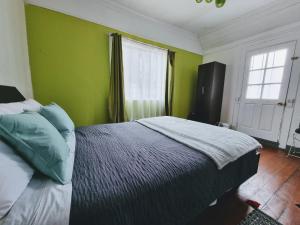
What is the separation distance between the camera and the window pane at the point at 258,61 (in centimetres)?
287

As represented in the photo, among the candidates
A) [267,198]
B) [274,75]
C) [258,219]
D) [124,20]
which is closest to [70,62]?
[124,20]

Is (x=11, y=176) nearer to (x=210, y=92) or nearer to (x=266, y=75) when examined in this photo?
(x=210, y=92)

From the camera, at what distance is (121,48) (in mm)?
2588

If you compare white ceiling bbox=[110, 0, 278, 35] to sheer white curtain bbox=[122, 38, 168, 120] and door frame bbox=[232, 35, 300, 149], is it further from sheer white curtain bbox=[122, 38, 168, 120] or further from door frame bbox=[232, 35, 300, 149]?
door frame bbox=[232, 35, 300, 149]

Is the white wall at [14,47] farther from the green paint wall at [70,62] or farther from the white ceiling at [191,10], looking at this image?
the white ceiling at [191,10]

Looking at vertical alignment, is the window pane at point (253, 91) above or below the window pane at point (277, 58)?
below

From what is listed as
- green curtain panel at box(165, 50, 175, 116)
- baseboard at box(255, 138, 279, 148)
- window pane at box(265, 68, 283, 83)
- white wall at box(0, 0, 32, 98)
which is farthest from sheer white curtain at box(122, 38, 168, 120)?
baseboard at box(255, 138, 279, 148)

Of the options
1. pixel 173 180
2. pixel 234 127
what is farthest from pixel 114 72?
pixel 234 127

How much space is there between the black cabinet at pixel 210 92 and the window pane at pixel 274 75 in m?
0.88

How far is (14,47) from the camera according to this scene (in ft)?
5.34

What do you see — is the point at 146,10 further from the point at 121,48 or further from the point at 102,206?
the point at 102,206

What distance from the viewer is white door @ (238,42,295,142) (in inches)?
103

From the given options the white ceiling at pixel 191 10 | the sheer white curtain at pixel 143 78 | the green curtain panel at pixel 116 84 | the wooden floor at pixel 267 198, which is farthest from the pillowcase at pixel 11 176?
the white ceiling at pixel 191 10

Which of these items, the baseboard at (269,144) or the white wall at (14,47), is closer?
the white wall at (14,47)
